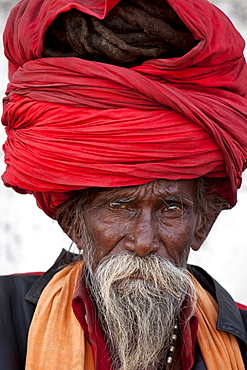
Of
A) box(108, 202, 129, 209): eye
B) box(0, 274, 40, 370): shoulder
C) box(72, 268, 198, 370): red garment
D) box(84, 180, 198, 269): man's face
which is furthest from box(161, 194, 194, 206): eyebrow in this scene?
box(0, 274, 40, 370): shoulder

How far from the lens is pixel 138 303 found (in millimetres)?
2137

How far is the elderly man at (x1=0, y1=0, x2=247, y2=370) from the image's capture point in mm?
1986

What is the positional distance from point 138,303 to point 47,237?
152 cm

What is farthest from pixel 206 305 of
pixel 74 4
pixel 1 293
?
pixel 74 4

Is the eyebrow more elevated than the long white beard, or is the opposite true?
the eyebrow

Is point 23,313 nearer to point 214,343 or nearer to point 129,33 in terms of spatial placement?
point 214,343

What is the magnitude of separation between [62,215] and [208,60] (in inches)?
29.3

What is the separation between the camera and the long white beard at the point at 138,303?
2094 millimetres

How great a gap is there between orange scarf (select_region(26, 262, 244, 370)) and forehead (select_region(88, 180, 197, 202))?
0.38 metres

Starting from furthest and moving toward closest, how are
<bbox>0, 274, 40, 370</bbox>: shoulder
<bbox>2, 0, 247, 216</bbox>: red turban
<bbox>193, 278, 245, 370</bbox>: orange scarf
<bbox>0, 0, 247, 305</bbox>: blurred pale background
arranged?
<bbox>0, 0, 247, 305</bbox>: blurred pale background → <bbox>193, 278, 245, 370</bbox>: orange scarf → <bbox>0, 274, 40, 370</bbox>: shoulder → <bbox>2, 0, 247, 216</bbox>: red turban

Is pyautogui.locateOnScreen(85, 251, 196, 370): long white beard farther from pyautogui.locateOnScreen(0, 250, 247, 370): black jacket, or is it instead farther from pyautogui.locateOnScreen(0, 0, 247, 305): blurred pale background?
pyautogui.locateOnScreen(0, 0, 247, 305): blurred pale background

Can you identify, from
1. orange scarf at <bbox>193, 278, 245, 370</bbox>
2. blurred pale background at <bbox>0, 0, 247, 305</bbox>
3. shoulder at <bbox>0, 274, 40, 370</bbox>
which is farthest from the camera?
blurred pale background at <bbox>0, 0, 247, 305</bbox>

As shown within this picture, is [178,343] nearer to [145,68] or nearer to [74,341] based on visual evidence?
[74,341]

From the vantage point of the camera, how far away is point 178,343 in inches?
89.3
